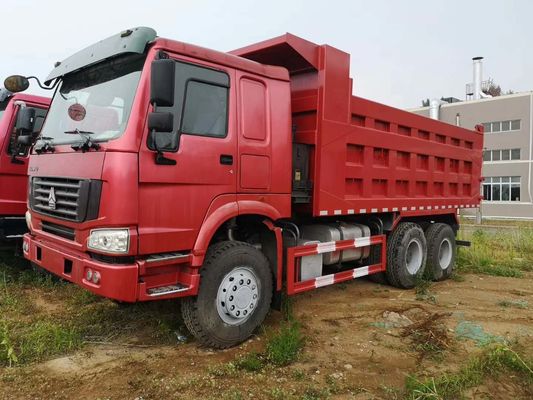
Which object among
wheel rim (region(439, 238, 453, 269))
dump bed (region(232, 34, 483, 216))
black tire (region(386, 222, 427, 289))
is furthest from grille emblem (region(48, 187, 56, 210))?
wheel rim (region(439, 238, 453, 269))

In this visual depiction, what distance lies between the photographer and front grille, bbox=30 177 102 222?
11.5 ft

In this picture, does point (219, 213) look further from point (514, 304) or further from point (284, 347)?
point (514, 304)

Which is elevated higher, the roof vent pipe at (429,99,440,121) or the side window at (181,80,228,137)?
the roof vent pipe at (429,99,440,121)

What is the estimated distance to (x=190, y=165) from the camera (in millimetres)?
3803

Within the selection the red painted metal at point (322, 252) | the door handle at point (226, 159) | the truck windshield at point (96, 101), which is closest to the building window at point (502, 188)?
the red painted metal at point (322, 252)

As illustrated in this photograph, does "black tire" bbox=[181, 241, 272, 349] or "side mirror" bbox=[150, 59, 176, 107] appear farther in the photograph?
"black tire" bbox=[181, 241, 272, 349]

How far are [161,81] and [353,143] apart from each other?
279cm

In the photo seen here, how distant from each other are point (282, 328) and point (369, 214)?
2.46m

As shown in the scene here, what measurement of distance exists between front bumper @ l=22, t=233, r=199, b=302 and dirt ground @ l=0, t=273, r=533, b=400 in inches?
24.6

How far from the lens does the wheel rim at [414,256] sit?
6.78 metres

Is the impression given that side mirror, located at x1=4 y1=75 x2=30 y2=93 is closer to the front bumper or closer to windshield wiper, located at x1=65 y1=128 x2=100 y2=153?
windshield wiper, located at x1=65 y1=128 x2=100 y2=153

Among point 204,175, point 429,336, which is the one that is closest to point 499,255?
point 429,336

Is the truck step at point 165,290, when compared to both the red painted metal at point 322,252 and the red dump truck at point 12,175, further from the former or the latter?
the red dump truck at point 12,175

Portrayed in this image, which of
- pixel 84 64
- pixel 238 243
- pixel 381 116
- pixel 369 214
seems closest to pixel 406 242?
pixel 369 214
